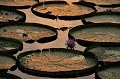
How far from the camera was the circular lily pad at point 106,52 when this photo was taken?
5012mm

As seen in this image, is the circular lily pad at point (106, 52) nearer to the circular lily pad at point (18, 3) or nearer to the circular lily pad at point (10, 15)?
the circular lily pad at point (10, 15)

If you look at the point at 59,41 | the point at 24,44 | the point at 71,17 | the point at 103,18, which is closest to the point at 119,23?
the point at 103,18

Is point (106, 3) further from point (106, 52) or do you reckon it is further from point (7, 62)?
point (7, 62)

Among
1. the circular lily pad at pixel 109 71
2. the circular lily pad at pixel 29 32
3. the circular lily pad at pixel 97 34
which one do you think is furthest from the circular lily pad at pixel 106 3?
the circular lily pad at pixel 109 71

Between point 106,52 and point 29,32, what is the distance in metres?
1.36

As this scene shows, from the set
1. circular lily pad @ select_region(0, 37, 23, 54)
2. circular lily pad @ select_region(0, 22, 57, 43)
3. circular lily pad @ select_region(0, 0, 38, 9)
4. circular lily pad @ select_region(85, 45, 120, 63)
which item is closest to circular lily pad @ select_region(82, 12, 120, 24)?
circular lily pad @ select_region(0, 22, 57, 43)

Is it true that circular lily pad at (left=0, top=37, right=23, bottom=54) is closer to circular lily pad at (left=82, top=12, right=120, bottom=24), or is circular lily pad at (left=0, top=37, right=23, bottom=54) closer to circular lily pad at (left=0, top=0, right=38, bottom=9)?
circular lily pad at (left=82, top=12, right=120, bottom=24)

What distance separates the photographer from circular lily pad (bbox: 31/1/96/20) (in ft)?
21.8

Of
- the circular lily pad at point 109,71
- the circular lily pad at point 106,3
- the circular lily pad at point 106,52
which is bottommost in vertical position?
the circular lily pad at point 109,71

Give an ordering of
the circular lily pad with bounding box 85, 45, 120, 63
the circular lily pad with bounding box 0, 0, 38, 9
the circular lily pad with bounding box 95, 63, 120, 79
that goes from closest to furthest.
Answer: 1. the circular lily pad with bounding box 95, 63, 120, 79
2. the circular lily pad with bounding box 85, 45, 120, 63
3. the circular lily pad with bounding box 0, 0, 38, 9

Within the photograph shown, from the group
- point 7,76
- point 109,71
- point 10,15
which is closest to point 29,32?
point 10,15

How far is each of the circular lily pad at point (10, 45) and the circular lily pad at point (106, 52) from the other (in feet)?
3.28

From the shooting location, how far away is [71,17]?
6621 mm

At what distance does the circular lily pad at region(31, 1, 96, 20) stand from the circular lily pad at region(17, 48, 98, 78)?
1597mm
